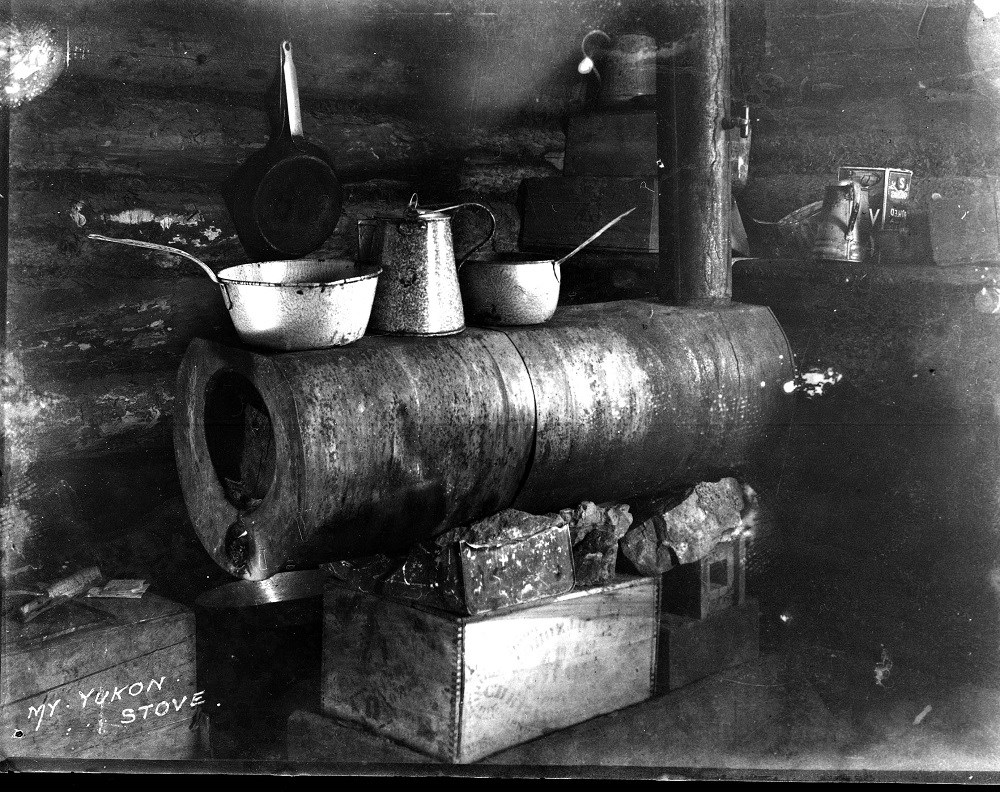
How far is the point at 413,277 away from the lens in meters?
2.75

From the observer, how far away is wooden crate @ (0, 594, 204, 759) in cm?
272

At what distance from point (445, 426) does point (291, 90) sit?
126cm

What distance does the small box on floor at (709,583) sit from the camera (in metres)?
3.34

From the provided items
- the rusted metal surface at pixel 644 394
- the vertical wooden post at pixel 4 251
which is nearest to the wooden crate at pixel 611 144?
the rusted metal surface at pixel 644 394

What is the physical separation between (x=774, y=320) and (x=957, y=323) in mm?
760

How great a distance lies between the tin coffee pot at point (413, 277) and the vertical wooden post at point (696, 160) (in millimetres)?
1031

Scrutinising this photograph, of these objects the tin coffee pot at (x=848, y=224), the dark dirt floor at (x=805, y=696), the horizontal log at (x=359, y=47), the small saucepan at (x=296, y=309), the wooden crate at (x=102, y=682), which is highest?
the horizontal log at (x=359, y=47)

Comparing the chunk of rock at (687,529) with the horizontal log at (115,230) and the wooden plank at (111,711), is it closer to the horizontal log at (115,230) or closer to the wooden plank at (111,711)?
the horizontal log at (115,230)

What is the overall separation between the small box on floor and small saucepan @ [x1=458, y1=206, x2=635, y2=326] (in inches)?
40.9

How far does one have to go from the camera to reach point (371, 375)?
8.11 ft

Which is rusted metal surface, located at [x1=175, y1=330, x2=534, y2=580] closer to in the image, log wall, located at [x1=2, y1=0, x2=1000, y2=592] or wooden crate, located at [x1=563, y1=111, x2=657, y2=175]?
log wall, located at [x1=2, y1=0, x2=1000, y2=592]

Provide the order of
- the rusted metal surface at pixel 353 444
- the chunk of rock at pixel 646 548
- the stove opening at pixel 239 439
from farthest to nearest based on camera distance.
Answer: the chunk of rock at pixel 646 548 < the stove opening at pixel 239 439 < the rusted metal surface at pixel 353 444

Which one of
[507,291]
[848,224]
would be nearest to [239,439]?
[507,291]

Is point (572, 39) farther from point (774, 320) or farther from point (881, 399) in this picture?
point (881, 399)
